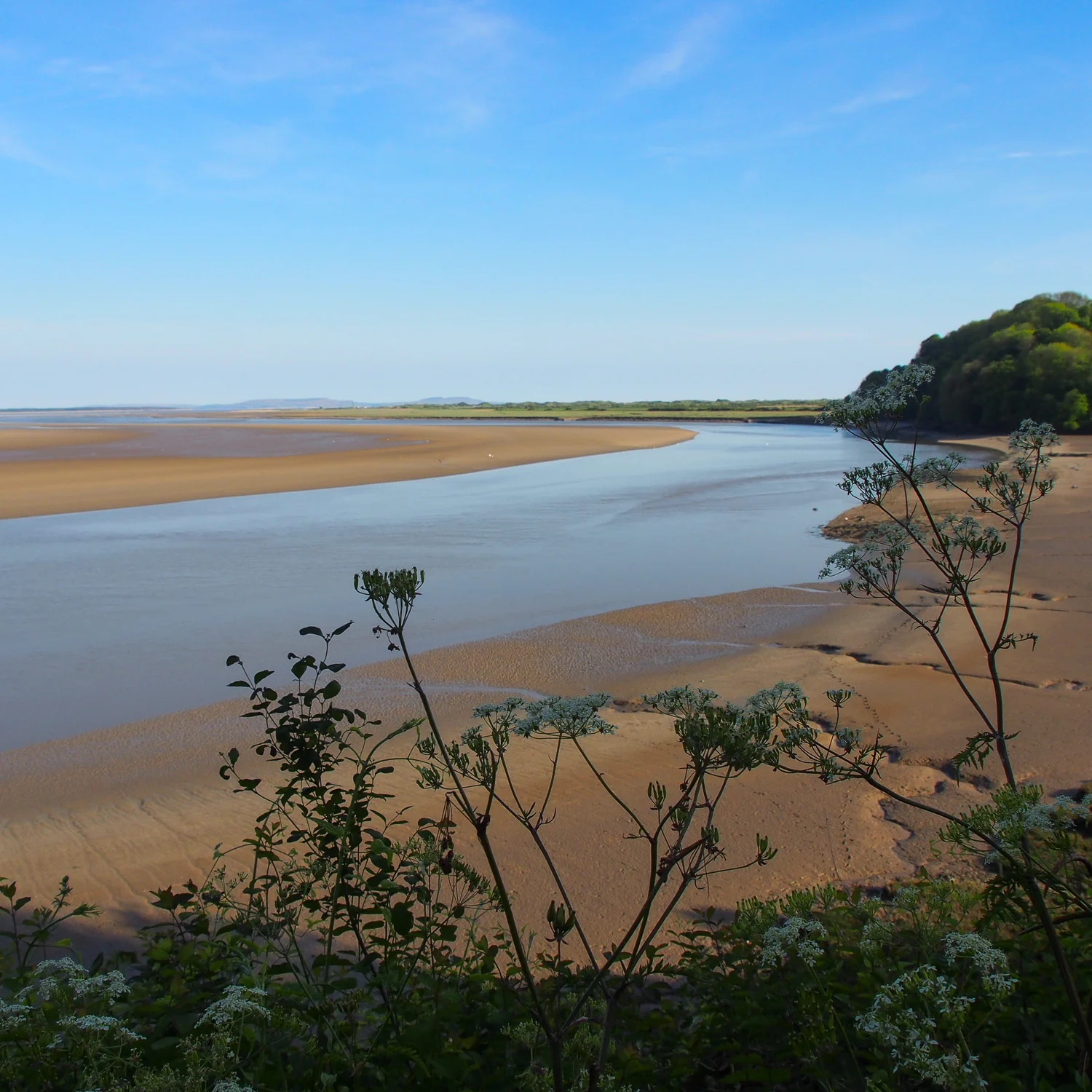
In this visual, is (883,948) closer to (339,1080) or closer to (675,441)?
(339,1080)

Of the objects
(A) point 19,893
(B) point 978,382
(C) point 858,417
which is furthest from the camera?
(B) point 978,382

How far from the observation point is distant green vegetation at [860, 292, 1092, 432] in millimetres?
47250

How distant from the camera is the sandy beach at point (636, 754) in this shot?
5062 mm

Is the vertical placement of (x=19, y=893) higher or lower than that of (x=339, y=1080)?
lower

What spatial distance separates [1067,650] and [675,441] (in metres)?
46.9

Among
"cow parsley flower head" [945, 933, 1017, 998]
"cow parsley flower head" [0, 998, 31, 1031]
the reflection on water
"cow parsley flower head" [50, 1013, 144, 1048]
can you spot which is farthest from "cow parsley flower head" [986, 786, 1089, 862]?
the reflection on water

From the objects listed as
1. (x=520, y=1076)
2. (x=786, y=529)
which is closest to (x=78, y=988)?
(x=520, y=1076)

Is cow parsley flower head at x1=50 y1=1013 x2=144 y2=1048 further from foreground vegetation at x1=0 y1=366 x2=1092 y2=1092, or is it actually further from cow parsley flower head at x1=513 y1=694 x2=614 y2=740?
cow parsley flower head at x1=513 y1=694 x2=614 y2=740

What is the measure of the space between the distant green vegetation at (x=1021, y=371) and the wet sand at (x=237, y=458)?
17.3 m

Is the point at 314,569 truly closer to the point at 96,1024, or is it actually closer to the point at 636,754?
the point at 636,754

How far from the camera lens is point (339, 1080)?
233cm

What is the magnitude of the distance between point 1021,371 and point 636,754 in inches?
2012

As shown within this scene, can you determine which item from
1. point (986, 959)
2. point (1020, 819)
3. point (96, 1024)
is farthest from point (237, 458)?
point (986, 959)

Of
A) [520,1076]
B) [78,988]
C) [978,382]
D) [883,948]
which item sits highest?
[978,382]
